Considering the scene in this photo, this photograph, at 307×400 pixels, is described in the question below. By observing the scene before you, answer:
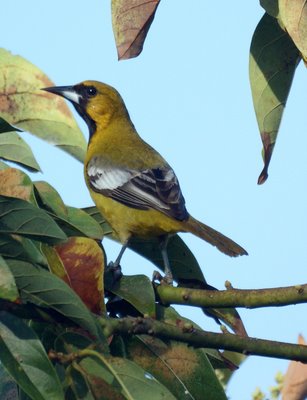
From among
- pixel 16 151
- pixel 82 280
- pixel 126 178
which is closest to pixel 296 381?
pixel 82 280

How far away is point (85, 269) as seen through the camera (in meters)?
2.16

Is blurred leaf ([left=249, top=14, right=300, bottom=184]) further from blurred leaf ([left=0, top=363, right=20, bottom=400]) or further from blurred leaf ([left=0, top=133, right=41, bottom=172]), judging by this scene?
blurred leaf ([left=0, top=363, right=20, bottom=400])

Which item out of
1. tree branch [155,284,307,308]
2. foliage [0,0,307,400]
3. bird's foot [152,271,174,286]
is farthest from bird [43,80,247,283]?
tree branch [155,284,307,308]

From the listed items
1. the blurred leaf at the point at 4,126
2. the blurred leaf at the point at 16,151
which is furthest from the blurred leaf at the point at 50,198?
the blurred leaf at the point at 4,126

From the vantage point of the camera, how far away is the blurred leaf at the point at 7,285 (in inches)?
66.3

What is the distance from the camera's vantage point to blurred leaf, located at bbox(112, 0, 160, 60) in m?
2.21

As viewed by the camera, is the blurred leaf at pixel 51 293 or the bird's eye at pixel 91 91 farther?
the bird's eye at pixel 91 91

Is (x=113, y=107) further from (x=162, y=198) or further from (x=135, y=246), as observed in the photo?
(x=135, y=246)

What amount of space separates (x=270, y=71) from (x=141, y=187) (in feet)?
9.81

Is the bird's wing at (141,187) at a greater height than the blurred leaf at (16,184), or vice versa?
the bird's wing at (141,187)

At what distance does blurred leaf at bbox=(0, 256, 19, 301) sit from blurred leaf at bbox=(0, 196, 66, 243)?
0.12 metres

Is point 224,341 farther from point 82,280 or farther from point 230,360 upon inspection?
point 230,360

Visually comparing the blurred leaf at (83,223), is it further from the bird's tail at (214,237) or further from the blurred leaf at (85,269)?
the bird's tail at (214,237)

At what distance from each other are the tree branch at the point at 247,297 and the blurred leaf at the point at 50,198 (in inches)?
15.5
